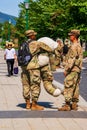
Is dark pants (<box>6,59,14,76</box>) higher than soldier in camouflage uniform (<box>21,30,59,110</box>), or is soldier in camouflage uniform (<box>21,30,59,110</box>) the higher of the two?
soldier in camouflage uniform (<box>21,30,59,110</box>)

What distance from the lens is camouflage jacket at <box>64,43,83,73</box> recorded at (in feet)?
35.3

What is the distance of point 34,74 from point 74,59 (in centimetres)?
90

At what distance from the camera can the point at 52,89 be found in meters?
11.1

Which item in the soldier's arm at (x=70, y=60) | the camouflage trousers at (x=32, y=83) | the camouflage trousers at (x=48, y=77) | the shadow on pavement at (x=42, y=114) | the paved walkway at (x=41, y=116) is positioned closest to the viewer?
the paved walkway at (x=41, y=116)

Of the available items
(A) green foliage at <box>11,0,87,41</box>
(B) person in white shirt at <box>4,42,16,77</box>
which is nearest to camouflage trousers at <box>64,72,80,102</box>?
(B) person in white shirt at <box>4,42,16,77</box>

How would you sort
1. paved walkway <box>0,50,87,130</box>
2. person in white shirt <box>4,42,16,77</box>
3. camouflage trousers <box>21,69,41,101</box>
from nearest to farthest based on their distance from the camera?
paved walkway <box>0,50,87,130</box>, camouflage trousers <box>21,69,41,101</box>, person in white shirt <box>4,42,16,77</box>

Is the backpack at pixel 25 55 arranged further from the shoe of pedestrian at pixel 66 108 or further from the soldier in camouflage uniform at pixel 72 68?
the shoe of pedestrian at pixel 66 108

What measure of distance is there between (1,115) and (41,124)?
1.27 meters

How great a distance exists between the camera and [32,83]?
11.0 m

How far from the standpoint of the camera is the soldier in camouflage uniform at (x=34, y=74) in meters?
11.0

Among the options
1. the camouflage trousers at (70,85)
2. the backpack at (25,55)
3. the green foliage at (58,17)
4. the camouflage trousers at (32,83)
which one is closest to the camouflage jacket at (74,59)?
the camouflage trousers at (70,85)

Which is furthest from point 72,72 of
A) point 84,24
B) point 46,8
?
point 46,8

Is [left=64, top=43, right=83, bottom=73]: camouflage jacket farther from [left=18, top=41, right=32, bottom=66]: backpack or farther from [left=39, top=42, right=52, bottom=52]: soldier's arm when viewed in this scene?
[left=18, top=41, right=32, bottom=66]: backpack

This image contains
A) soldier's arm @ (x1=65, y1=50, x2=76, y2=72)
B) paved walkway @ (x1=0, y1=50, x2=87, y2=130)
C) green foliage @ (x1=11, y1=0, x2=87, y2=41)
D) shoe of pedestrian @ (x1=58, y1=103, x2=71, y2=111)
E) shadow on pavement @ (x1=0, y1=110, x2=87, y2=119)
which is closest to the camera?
paved walkway @ (x1=0, y1=50, x2=87, y2=130)
